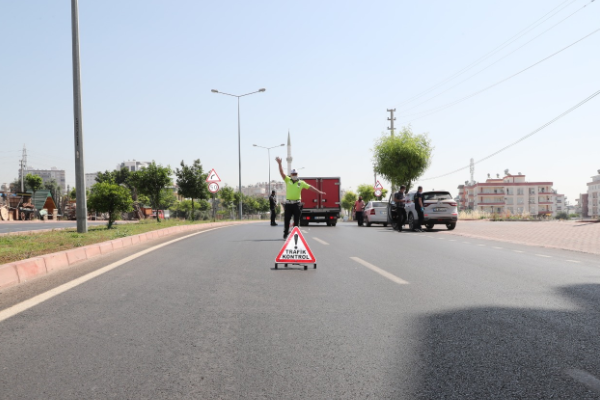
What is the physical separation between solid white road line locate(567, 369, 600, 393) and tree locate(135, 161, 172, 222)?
76.8 ft

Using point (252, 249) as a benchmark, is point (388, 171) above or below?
above

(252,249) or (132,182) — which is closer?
(252,249)

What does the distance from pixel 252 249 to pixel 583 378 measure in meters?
8.29

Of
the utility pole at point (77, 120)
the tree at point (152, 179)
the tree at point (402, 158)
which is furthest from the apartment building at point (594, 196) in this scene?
the utility pole at point (77, 120)

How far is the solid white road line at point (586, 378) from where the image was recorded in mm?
2623

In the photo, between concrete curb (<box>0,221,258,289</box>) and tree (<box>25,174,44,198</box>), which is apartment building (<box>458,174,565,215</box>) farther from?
concrete curb (<box>0,221,258,289</box>)

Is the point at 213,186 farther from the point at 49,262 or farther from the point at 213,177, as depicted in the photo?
the point at 49,262

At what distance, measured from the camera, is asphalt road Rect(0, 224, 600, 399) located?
2.68 metres

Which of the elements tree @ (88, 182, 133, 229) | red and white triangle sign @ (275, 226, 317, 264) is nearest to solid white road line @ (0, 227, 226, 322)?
red and white triangle sign @ (275, 226, 317, 264)

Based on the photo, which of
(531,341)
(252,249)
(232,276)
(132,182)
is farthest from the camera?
(132,182)

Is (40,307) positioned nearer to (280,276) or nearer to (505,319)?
(280,276)

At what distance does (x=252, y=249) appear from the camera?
10633mm

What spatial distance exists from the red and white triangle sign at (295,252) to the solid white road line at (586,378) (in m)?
4.85

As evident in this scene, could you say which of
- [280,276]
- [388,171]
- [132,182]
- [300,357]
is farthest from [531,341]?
[388,171]
